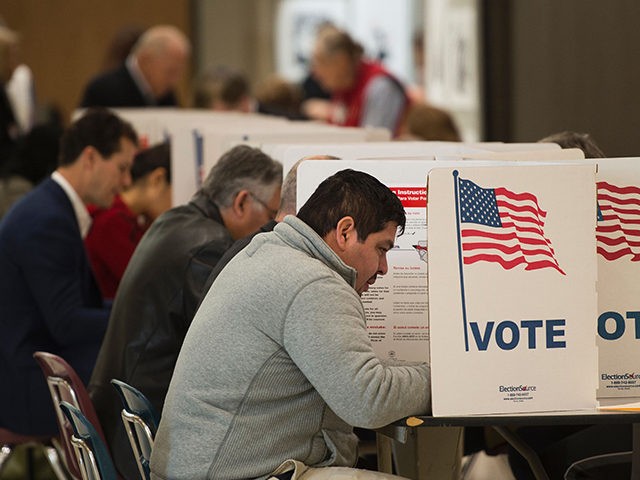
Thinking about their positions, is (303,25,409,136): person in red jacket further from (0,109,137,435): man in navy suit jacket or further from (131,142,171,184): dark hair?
(0,109,137,435): man in navy suit jacket

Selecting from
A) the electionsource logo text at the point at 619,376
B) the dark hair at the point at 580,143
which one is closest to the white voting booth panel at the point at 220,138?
the dark hair at the point at 580,143

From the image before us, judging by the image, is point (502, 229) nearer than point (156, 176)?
Yes

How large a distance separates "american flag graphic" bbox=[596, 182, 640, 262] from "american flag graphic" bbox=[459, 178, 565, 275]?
0.59 feet

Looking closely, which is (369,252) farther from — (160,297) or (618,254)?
(160,297)

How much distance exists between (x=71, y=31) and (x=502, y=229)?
10414 millimetres

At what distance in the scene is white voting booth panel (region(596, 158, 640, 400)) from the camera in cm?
257

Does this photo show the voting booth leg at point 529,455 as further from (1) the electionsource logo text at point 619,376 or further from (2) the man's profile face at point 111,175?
(2) the man's profile face at point 111,175

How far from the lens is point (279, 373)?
2.43 meters

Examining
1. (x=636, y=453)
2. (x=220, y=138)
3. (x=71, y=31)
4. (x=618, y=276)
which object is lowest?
(x=636, y=453)

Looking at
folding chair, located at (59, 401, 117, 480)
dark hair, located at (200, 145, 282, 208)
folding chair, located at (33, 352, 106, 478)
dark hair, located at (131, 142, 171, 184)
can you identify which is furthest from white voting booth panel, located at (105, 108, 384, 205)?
folding chair, located at (59, 401, 117, 480)

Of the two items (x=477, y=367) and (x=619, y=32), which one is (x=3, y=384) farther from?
(x=619, y=32)

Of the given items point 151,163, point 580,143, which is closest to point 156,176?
point 151,163

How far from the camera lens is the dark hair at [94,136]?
14.1 ft

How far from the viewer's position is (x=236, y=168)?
3.47m
